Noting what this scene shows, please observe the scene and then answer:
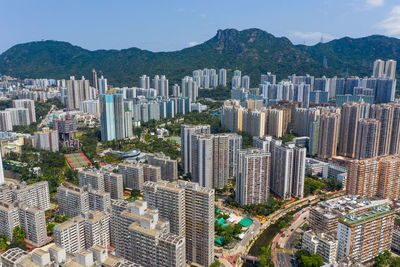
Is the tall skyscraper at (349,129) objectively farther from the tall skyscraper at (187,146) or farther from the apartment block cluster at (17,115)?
the apartment block cluster at (17,115)

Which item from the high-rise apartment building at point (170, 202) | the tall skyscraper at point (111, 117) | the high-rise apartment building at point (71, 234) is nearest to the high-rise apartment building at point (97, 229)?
the high-rise apartment building at point (71, 234)

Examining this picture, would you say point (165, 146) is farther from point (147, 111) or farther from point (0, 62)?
point (0, 62)

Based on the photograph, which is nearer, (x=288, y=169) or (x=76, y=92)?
(x=288, y=169)

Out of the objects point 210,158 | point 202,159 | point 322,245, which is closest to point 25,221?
point 202,159

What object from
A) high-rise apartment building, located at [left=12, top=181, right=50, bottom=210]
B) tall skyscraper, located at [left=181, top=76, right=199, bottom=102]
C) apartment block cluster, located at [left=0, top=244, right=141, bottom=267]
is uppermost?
tall skyscraper, located at [left=181, top=76, right=199, bottom=102]

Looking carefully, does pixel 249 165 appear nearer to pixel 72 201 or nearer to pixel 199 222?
pixel 199 222

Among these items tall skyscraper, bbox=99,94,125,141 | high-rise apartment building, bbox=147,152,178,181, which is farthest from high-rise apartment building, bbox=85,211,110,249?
tall skyscraper, bbox=99,94,125,141

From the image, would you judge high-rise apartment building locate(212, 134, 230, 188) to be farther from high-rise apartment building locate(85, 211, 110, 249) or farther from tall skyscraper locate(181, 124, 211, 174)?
high-rise apartment building locate(85, 211, 110, 249)
